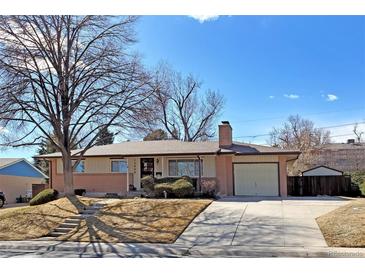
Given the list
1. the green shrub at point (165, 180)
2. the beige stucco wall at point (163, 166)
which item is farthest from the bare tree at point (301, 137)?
the green shrub at point (165, 180)

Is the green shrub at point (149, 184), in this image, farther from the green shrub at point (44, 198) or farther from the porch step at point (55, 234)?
the porch step at point (55, 234)

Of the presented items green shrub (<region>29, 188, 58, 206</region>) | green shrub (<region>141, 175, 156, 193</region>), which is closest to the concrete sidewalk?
green shrub (<region>29, 188, 58, 206</region>)

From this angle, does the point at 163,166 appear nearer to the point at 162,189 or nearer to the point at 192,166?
the point at 192,166

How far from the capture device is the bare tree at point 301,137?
44.0 metres

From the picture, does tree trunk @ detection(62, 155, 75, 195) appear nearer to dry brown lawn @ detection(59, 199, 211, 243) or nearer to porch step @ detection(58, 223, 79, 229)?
dry brown lawn @ detection(59, 199, 211, 243)

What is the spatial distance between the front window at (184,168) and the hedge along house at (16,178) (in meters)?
13.2

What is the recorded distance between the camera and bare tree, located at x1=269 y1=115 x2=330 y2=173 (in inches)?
1731

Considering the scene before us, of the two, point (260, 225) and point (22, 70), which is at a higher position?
point (22, 70)

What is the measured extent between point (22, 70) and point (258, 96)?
16822 mm

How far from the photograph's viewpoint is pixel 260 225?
13.1m

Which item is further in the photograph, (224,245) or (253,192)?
(253,192)

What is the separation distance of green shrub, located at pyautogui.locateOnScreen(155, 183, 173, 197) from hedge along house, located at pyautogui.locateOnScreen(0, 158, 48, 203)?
15.0 meters
